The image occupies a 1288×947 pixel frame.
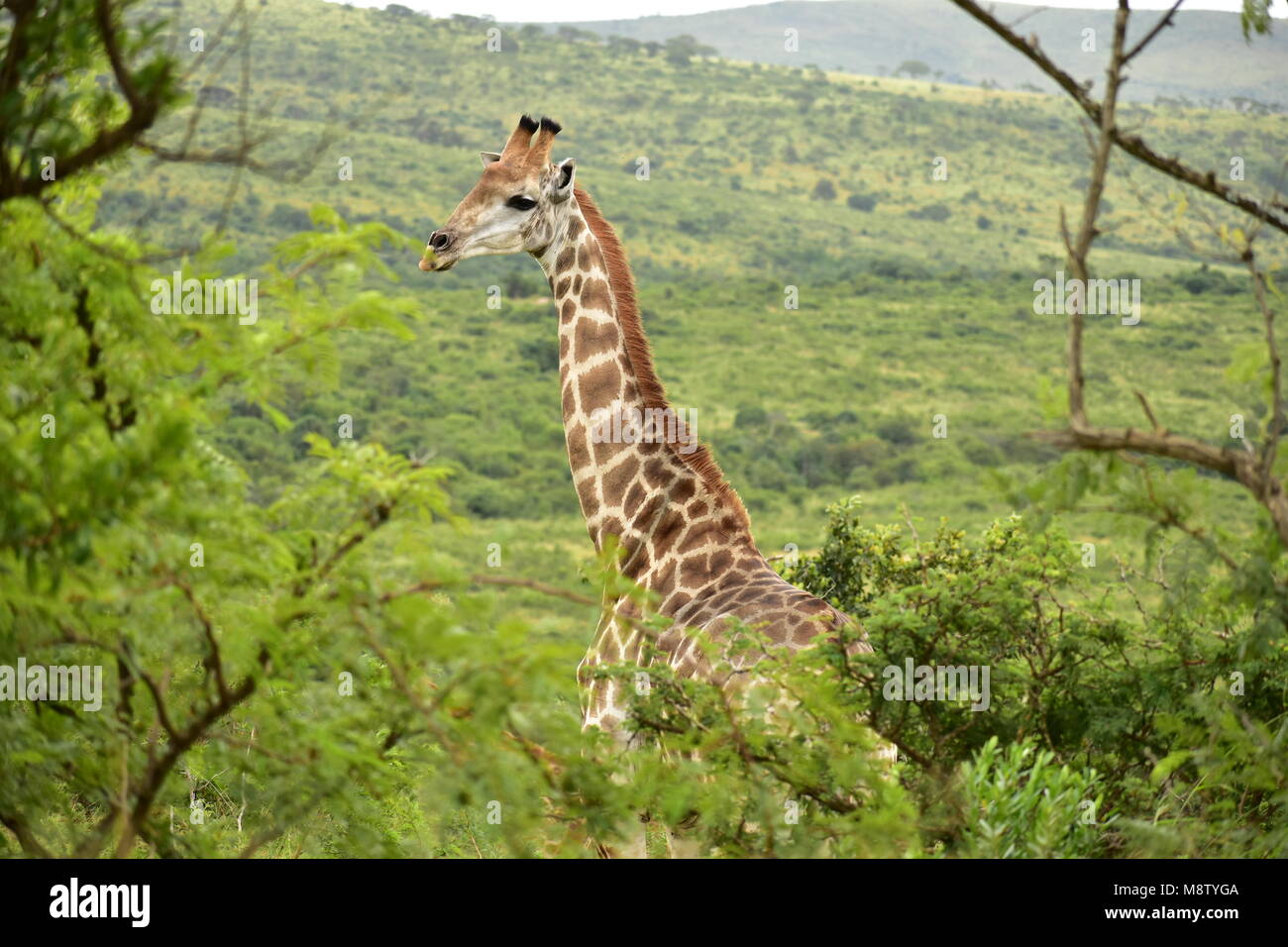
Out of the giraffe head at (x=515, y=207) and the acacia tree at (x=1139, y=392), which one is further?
the giraffe head at (x=515, y=207)

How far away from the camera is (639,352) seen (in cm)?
635

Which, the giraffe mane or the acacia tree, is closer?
the acacia tree

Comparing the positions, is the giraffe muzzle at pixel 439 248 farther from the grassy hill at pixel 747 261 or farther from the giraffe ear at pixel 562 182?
the grassy hill at pixel 747 261

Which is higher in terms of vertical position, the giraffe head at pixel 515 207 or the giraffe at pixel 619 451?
the giraffe head at pixel 515 207

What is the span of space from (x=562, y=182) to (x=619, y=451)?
55.4 inches

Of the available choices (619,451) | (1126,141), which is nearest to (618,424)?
(619,451)

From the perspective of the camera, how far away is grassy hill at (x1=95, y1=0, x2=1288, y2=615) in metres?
29.6

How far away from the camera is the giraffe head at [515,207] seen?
21.5 ft

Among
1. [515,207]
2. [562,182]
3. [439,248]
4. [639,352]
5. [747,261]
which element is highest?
[747,261]

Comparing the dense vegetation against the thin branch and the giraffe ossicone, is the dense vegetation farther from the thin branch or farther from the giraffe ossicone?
the giraffe ossicone

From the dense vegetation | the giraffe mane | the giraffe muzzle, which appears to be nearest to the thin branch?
the dense vegetation

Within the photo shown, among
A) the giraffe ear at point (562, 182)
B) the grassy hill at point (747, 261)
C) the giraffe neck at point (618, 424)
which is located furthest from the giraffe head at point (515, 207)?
the grassy hill at point (747, 261)

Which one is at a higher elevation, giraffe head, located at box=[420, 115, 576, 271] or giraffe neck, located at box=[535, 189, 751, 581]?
giraffe head, located at box=[420, 115, 576, 271]

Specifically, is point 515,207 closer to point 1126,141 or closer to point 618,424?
point 618,424
